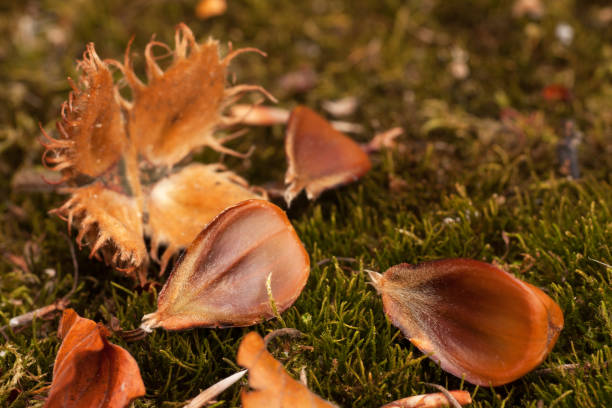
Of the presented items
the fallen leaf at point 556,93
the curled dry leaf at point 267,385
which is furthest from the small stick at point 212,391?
the fallen leaf at point 556,93

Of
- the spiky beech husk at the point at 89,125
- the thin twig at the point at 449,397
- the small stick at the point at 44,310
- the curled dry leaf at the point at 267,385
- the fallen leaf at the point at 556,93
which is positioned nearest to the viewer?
the curled dry leaf at the point at 267,385

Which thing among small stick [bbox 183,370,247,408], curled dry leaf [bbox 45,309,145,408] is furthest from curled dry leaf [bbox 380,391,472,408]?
curled dry leaf [bbox 45,309,145,408]

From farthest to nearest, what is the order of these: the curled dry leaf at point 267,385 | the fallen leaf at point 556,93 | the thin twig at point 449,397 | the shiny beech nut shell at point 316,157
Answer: the fallen leaf at point 556,93, the shiny beech nut shell at point 316,157, the thin twig at point 449,397, the curled dry leaf at point 267,385

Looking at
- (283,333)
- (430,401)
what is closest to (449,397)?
(430,401)

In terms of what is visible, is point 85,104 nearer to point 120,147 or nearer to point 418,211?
point 120,147

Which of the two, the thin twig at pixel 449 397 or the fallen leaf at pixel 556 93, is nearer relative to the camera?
the thin twig at pixel 449 397

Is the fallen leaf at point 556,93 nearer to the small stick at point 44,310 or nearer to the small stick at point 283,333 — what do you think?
the small stick at point 283,333

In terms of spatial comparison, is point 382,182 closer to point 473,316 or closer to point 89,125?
point 473,316
